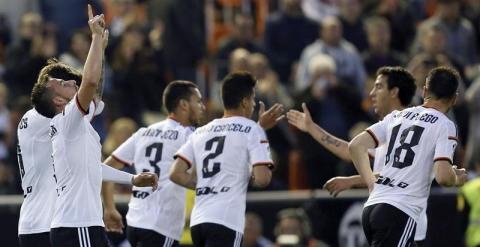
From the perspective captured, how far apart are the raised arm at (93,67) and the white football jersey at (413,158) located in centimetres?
288

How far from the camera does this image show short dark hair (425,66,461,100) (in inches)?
487

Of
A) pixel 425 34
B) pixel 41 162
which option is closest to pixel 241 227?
pixel 41 162

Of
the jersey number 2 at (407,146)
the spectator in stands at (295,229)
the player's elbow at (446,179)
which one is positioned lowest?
the spectator in stands at (295,229)

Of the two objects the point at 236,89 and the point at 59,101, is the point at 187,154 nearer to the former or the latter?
the point at 236,89

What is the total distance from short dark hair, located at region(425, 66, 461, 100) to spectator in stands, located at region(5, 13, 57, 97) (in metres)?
8.47

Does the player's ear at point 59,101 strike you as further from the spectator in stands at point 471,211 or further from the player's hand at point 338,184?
the spectator in stands at point 471,211

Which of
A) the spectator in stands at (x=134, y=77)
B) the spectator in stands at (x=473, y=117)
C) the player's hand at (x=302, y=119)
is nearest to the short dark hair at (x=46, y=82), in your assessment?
the player's hand at (x=302, y=119)

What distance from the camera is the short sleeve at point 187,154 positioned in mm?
13438

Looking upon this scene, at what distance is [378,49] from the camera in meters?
20.3

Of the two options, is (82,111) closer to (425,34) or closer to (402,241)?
(402,241)

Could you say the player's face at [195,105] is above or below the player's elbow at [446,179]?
above

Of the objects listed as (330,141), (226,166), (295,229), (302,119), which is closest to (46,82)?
(226,166)

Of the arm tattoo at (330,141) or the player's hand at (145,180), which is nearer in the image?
the player's hand at (145,180)

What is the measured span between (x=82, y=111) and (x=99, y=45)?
0.57 metres
